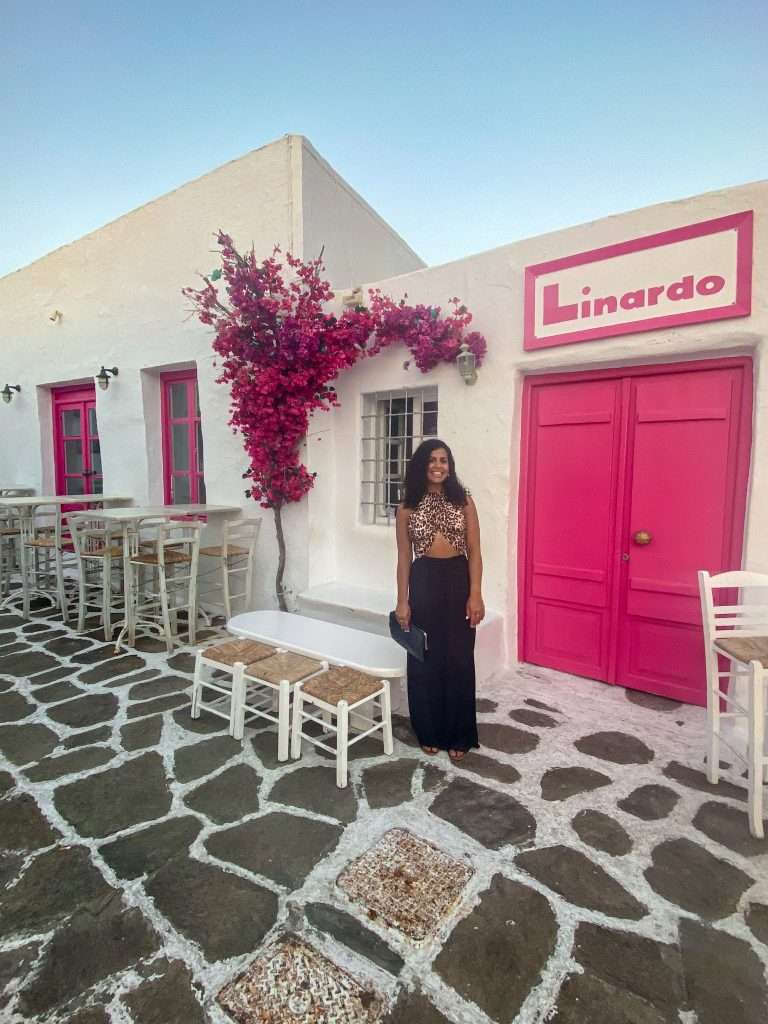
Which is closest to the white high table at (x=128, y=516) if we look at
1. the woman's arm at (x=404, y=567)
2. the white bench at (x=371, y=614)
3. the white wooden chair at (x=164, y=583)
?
the white wooden chair at (x=164, y=583)

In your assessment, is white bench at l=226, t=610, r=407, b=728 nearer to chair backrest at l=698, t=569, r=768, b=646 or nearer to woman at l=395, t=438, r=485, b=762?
woman at l=395, t=438, r=485, b=762

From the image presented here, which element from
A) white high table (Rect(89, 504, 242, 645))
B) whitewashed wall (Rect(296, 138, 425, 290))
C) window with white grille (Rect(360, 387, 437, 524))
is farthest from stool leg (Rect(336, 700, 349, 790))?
whitewashed wall (Rect(296, 138, 425, 290))

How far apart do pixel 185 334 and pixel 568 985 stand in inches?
245

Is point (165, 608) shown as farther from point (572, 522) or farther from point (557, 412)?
point (557, 412)

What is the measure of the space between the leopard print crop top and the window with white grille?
5.99 feet

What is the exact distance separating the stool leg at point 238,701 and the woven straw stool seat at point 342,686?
0.47 metres

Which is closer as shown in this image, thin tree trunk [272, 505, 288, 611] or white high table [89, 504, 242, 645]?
white high table [89, 504, 242, 645]

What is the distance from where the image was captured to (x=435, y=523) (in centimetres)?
297

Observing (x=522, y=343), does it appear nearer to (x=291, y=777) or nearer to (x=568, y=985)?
(x=291, y=777)

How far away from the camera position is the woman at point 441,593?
2938 millimetres

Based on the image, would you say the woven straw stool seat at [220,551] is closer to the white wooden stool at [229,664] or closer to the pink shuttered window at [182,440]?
the pink shuttered window at [182,440]

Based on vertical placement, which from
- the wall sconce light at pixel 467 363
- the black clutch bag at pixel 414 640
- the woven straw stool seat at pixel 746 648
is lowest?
the black clutch bag at pixel 414 640

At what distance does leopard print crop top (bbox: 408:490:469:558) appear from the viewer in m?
2.96

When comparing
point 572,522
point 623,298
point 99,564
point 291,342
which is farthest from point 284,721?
point 99,564
